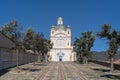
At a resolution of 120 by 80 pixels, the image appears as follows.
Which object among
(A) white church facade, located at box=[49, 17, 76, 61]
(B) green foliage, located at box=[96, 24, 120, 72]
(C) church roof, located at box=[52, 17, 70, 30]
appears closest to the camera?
(B) green foliage, located at box=[96, 24, 120, 72]

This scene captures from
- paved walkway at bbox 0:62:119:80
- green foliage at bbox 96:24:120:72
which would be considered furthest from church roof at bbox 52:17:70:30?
green foliage at bbox 96:24:120:72

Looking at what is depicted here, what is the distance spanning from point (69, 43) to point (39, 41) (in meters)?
76.0

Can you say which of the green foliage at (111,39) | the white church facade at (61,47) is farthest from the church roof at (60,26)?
the green foliage at (111,39)

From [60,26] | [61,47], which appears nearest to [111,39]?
[61,47]

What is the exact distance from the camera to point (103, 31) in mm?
35656

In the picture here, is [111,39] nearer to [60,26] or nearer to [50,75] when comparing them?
[50,75]

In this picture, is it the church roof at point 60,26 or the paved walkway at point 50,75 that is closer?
the paved walkway at point 50,75

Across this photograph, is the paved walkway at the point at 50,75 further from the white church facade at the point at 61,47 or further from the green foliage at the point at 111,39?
the white church facade at the point at 61,47

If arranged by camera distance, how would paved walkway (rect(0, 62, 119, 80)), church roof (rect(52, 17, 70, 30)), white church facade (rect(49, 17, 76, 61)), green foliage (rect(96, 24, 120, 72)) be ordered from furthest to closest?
church roof (rect(52, 17, 70, 30)), white church facade (rect(49, 17, 76, 61)), green foliage (rect(96, 24, 120, 72)), paved walkway (rect(0, 62, 119, 80))

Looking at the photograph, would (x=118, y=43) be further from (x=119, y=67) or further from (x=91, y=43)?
(x=91, y=43)

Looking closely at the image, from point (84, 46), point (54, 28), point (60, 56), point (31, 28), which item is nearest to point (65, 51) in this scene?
point (60, 56)

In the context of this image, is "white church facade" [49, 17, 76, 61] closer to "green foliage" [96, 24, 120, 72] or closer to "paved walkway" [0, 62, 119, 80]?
"paved walkway" [0, 62, 119, 80]

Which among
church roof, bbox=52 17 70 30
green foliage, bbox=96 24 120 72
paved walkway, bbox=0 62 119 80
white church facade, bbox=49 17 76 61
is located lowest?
paved walkway, bbox=0 62 119 80

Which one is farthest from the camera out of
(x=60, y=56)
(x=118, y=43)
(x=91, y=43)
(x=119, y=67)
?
(x=60, y=56)
